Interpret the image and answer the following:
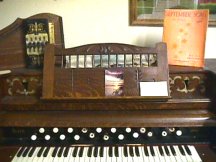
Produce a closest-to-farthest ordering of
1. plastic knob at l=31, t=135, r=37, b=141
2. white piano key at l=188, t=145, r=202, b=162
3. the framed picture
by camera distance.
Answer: white piano key at l=188, t=145, r=202, b=162, plastic knob at l=31, t=135, r=37, b=141, the framed picture

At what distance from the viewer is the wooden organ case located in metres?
1.33

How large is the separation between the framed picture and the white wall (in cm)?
4

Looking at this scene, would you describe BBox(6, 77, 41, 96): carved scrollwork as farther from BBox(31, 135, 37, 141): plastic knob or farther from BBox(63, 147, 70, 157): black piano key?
BBox(63, 147, 70, 157): black piano key

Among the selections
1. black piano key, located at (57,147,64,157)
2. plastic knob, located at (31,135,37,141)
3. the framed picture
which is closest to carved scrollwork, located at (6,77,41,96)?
plastic knob, located at (31,135,37,141)

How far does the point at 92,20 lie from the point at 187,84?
730 millimetres

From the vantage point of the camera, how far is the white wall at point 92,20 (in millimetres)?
1721

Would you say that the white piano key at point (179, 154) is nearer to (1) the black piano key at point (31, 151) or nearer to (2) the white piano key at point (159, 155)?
(2) the white piano key at point (159, 155)

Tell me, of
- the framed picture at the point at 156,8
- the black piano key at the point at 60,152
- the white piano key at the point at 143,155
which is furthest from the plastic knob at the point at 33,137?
the framed picture at the point at 156,8

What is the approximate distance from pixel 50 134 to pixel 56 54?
0.41m

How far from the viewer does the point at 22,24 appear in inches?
59.1

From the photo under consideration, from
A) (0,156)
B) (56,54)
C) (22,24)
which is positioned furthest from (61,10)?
(0,156)

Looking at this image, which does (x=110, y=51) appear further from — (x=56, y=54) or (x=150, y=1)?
(x=150, y=1)

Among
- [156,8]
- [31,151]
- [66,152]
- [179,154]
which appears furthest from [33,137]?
[156,8]

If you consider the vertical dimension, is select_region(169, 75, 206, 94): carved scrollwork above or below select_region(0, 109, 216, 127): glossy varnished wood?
above
